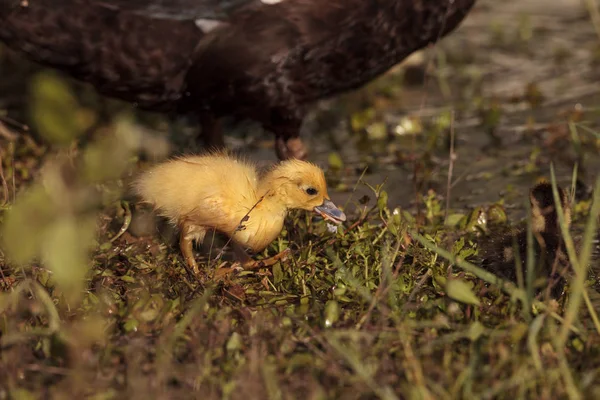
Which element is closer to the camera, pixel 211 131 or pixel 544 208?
pixel 544 208

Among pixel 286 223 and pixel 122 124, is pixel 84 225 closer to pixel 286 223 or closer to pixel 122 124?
pixel 122 124

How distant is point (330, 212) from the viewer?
3723 millimetres

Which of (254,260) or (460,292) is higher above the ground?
(460,292)

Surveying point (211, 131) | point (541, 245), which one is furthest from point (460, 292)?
point (211, 131)

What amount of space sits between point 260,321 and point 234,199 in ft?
2.09

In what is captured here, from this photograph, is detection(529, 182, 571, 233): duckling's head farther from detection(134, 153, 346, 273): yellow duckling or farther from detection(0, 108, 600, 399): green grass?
detection(134, 153, 346, 273): yellow duckling

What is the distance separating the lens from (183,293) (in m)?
3.51

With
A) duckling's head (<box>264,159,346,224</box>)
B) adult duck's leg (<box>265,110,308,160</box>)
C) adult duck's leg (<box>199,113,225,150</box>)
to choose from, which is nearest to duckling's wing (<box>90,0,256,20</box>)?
adult duck's leg (<box>265,110,308,160</box>)

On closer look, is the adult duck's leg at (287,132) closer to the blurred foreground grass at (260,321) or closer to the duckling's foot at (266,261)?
the blurred foreground grass at (260,321)

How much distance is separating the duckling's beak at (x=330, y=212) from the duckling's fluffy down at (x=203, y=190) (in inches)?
9.8

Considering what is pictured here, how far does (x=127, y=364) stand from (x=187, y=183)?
924 mm

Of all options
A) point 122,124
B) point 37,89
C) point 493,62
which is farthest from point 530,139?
point 37,89

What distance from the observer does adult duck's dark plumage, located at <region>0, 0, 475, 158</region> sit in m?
4.45

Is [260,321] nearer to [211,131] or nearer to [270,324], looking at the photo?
[270,324]
